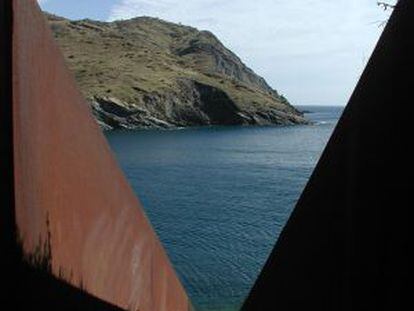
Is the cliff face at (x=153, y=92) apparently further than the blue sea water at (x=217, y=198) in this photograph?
Yes

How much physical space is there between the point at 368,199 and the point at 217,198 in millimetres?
39454

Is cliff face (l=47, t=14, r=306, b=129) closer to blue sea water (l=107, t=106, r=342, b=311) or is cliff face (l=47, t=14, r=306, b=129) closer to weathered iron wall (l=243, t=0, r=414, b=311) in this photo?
blue sea water (l=107, t=106, r=342, b=311)

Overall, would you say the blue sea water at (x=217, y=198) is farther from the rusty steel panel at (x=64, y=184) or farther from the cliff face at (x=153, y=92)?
the cliff face at (x=153, y=92)

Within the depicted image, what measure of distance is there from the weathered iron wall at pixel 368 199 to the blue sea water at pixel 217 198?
18469 millimetres

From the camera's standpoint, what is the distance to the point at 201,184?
168ft

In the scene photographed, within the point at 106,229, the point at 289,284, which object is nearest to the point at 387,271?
the point at 289,284

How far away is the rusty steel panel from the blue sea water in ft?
52.2

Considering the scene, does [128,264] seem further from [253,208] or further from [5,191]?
[253,208]

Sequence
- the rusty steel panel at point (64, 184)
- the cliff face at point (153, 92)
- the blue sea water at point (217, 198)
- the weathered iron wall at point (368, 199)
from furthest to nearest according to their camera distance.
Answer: the cliff face at point (153, 92)
the blue sea water at point (217, 198)
the rusty steel panel at point (64, 184)
the weathered iron wall at point (368, 199)

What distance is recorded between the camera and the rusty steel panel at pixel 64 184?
6359 mm

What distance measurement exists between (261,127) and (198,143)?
117 feet

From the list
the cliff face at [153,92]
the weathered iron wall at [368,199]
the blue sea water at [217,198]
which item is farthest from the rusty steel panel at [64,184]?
the cliff face at [153,92]

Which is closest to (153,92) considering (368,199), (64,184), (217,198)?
(217,198)

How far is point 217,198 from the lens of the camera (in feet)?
147
